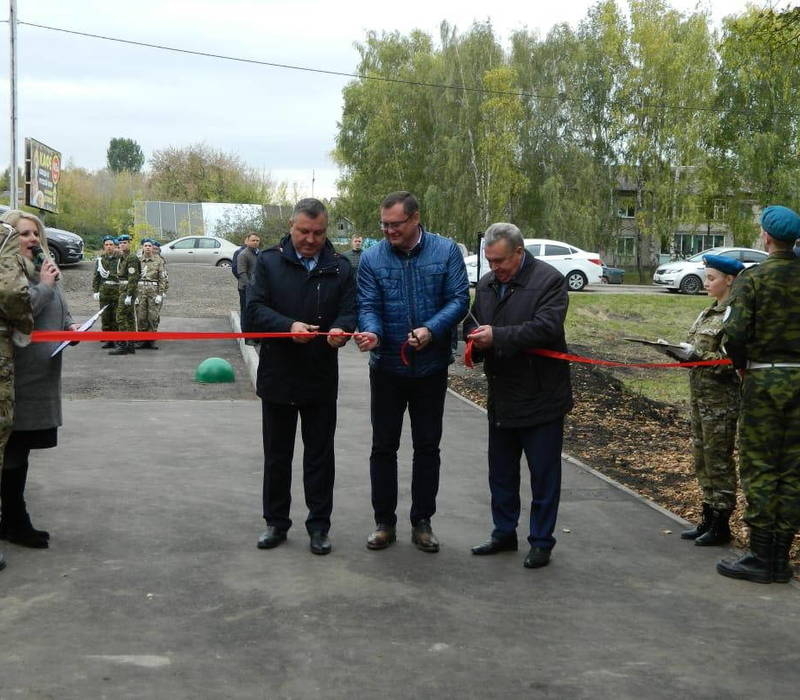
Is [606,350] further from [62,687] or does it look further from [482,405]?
[62,687]

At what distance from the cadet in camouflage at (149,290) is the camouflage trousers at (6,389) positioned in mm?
12525

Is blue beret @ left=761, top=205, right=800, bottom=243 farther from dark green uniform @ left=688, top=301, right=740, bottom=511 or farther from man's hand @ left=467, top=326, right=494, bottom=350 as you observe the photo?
man's hand @ left=467, top=326, right=494, bottom=350

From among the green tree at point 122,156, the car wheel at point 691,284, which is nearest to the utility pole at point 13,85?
the car wheel at point 691,284

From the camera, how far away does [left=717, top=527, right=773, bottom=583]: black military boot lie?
18.7 feet

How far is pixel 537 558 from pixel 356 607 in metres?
1.30

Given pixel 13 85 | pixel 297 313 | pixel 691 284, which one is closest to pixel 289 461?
pixel 297 313

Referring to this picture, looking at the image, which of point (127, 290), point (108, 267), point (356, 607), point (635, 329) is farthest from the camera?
point (635, 329)

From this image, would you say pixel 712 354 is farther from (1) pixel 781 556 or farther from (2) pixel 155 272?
(2) pixel 155 272

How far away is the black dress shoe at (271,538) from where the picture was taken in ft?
19.9

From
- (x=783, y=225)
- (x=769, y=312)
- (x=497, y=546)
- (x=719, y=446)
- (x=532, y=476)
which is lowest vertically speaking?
(x=497, y=546)

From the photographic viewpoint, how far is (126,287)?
17.6 meters

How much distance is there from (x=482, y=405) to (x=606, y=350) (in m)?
7.59

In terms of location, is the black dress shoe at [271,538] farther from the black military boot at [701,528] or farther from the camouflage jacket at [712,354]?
the camouflage jacket at [712,354]

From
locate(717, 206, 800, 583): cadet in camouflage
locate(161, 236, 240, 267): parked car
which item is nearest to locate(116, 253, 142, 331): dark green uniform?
locate(717, 206, 800, 583): cadet in camouflage
